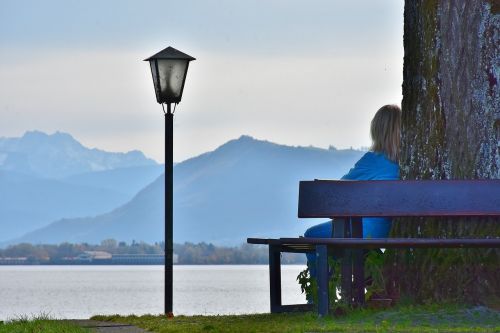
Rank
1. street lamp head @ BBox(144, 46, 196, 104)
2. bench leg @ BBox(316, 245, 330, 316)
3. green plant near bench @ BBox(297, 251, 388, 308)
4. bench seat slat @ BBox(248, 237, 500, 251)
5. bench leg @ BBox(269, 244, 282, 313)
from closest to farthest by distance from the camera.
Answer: bench seat slat @ BBox(248, 237, 500, 251) → bench leg @ BBox(316, 245, 330, 316) → green plant near bench @ BBox(297, 251, 388, 308) → bench leg @ BBox(269, 244, 282, 313) → street lamp head @ BBox(144, 46, 196, 104)

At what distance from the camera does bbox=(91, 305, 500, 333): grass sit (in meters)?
9.62

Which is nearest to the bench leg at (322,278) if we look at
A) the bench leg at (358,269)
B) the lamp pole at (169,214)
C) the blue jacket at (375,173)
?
the bench leg at (358,269)

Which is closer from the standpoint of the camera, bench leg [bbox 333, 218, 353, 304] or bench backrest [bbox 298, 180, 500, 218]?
bench backrest [bbox 298, 180, 500, 218]

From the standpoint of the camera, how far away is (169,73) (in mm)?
13875

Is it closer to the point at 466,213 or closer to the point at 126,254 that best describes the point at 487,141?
the point at 466,213

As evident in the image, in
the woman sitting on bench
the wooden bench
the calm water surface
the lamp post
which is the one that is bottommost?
the calm water surface

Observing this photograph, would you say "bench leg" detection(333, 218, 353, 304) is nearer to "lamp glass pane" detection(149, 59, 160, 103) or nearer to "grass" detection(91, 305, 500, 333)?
"grass" detection(91, 305, 500, 333)

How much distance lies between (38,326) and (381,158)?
3383 millimetres

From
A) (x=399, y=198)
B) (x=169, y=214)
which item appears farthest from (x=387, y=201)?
(x=169, y=214)

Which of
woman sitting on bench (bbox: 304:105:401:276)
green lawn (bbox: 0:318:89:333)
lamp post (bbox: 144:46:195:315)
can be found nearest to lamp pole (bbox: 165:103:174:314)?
lamp post (bbox: 144:46:195:315)

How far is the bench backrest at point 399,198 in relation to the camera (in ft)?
34.0

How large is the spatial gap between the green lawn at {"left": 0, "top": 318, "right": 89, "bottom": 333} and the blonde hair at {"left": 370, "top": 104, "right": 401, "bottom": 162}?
3.07 metres

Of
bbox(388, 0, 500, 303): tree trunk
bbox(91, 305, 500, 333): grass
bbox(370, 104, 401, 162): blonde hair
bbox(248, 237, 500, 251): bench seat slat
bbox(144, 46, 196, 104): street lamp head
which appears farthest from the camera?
bbox(144, 46, 196, 104): street lamp head

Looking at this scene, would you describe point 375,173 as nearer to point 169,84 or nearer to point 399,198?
point 399,198
